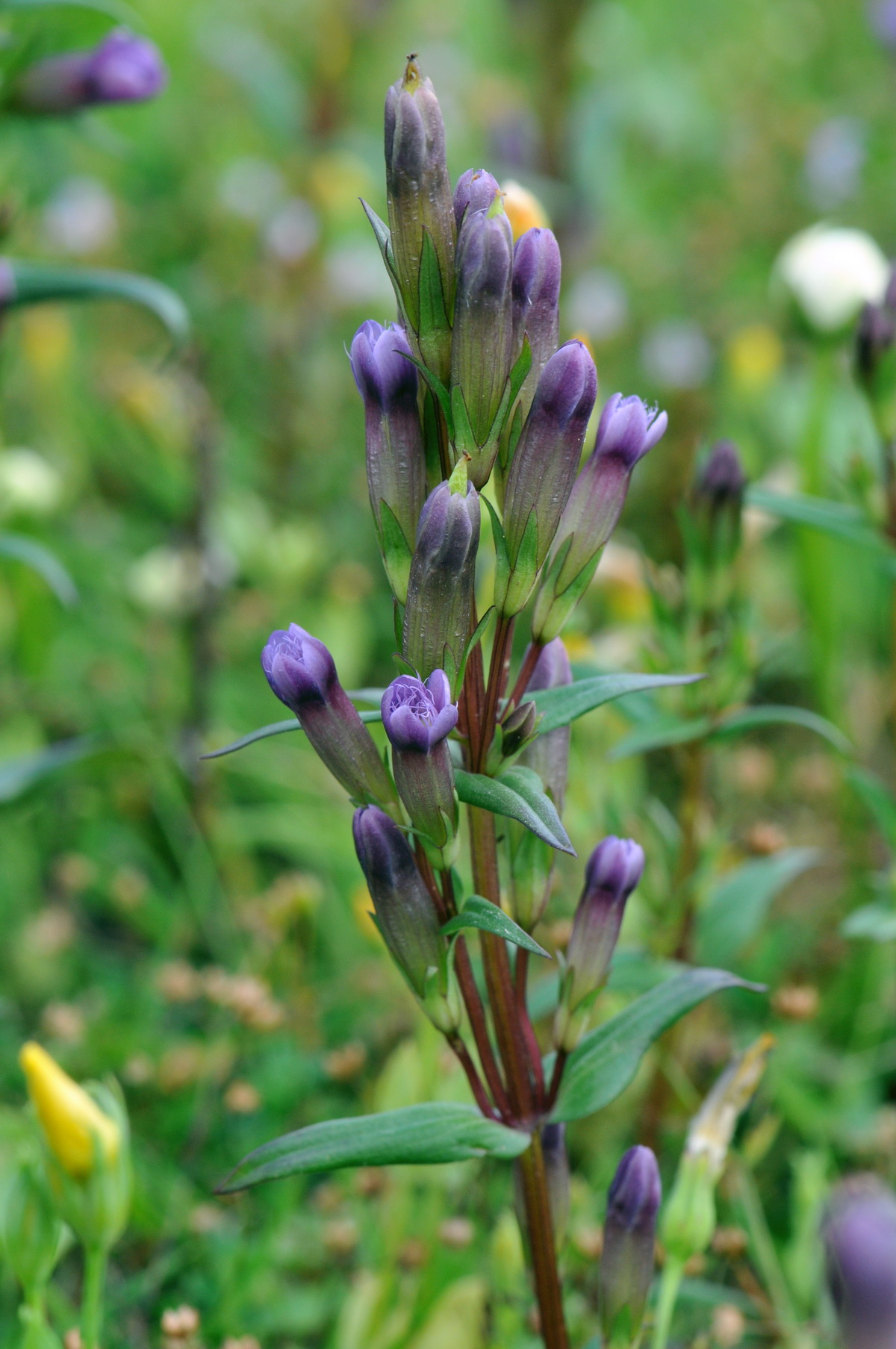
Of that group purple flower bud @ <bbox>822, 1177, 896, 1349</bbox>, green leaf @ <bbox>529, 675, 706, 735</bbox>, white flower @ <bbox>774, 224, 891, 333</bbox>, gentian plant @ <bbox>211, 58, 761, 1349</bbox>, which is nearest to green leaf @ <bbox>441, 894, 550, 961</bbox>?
gentian plant @ <bbox>211, 58, 761, 1349</bbox>

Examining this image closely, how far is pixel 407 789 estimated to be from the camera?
60cm

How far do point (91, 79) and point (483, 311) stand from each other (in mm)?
880

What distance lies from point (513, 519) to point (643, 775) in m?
1.20

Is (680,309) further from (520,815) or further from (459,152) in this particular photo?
(520,815)

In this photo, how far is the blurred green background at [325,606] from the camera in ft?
3.57

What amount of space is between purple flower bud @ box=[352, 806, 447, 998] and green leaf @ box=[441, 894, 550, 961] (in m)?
0.02

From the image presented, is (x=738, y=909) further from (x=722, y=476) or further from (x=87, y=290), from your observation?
(x=87, y=290)

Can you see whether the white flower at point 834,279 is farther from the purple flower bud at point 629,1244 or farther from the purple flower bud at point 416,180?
the purple flower bud at point 629,1244

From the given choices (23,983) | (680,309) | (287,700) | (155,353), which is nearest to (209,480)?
(23,983)

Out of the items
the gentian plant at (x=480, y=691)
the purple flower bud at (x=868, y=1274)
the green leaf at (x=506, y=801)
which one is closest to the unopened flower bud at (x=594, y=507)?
the gentian plant at (x=480, y=691)

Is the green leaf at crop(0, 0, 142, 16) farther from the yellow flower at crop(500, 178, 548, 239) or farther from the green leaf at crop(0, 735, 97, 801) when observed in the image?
the green leaf at crop(0, 735, 97, 801)

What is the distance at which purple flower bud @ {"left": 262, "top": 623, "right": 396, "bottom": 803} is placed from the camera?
2.01 ft

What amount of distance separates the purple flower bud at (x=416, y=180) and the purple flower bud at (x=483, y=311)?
19mm

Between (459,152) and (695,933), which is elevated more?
(459,152)
